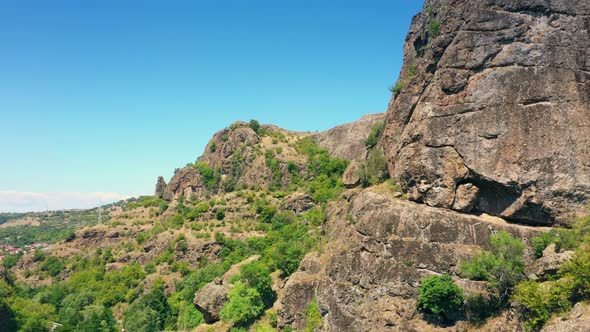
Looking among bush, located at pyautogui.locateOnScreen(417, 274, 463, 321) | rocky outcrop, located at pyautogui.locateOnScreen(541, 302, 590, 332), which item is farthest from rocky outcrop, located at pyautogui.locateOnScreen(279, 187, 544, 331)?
rocky outcrop, located at pyautogui.locateOnScreen(541, 302, 590, 332)

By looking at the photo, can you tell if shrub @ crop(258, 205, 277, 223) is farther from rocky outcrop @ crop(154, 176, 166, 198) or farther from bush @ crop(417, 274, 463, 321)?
bush @ crop(417, 274, 463, 321)

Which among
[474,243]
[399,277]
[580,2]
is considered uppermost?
[580,2]

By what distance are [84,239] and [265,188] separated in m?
47.5

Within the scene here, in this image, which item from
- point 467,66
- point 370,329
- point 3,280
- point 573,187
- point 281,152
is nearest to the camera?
point 573,187

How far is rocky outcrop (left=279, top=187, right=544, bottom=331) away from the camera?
111 feet

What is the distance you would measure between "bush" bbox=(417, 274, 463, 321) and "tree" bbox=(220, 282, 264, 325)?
79.8 ft

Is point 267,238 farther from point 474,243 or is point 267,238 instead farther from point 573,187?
point 573,187

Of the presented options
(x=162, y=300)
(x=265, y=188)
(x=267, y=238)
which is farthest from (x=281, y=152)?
(x=162, y=300)

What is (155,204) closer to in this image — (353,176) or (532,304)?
(353,176)

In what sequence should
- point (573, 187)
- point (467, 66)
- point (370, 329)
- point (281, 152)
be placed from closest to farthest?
point (573, 187) < point (370, 329) < point (467, 66) < point (281, 152)

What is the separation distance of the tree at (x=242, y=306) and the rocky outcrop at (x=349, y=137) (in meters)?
56.5

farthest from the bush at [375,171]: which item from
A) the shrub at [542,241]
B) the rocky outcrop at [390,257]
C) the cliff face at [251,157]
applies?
the cliff face at [251,157]

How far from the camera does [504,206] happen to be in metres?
35.2

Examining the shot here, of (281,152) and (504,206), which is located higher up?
(281,152)
